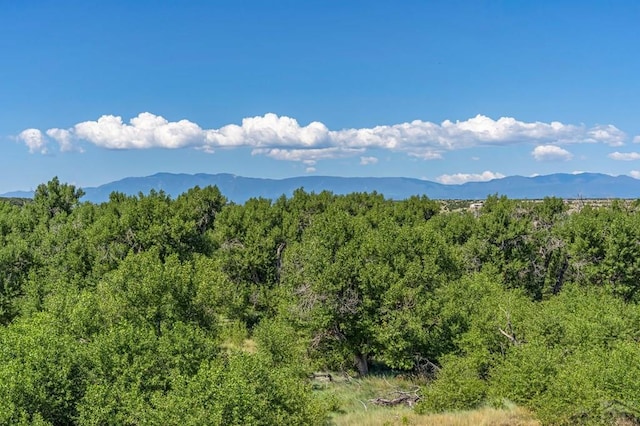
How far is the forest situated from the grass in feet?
2.56

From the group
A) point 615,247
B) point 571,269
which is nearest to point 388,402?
point 615,247

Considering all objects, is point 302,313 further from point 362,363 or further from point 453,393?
point 453,393

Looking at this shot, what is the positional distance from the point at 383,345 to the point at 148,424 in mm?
18147

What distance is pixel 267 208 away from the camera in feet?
169

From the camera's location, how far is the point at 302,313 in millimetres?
31594

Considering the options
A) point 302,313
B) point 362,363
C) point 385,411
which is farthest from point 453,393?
point 302,313

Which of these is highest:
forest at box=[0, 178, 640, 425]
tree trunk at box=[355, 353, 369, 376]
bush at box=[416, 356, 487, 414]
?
forest at box=[0, 178, 640, 425]

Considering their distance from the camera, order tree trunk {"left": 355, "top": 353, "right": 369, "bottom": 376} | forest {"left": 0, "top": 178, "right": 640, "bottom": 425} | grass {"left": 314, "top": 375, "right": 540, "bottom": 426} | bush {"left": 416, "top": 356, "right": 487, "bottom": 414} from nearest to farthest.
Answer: forest {"left": 0, "top": 178, "right": 640, "bottom": 425} < grass {"left": 314, "top": 375, "right": 540, "bottom": 426} < bush {"left": 416, "top": 356, "right": 487, "bottom": 414} < tree trunk {"left": 355, "top": 353, "right": 369, "bottom": 376}

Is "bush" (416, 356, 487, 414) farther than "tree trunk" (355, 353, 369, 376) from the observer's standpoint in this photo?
No

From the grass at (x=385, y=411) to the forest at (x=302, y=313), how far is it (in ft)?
2.56

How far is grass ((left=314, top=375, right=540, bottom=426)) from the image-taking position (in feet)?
66.0

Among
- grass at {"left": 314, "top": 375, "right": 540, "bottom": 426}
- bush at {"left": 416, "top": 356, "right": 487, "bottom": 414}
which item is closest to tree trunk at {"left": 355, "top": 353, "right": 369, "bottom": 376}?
grass at {"left": 314, "top": 375, "right": 540, "bottom": 426}

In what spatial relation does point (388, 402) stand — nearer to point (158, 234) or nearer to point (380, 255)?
point (380, 255)

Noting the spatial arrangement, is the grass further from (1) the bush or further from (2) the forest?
(1) the bush
